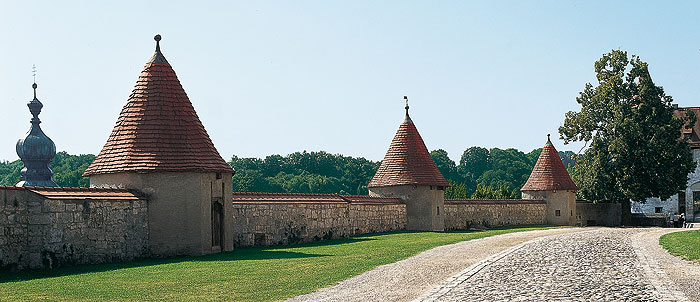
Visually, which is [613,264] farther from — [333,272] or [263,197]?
[263,197]

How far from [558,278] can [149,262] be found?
10.2 metres

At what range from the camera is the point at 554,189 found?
144 feet

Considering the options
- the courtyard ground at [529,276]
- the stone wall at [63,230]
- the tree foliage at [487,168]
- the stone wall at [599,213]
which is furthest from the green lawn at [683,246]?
the tree foliage at [487,168]

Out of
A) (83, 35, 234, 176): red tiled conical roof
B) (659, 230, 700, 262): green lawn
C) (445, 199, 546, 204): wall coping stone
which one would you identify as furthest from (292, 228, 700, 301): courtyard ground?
(445, 199, 546, 204): wall coping stone

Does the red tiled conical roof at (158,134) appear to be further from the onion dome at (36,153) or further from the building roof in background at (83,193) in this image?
the onion dome at (36,153)

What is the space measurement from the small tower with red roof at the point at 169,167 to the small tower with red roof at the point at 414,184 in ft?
41.5

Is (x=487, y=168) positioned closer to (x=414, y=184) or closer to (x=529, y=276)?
(x=414, y=184)

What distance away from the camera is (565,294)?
40.8 feet

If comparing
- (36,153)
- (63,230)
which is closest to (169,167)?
(63,230)

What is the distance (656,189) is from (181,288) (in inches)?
1418

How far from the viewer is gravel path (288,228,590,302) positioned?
12.8m

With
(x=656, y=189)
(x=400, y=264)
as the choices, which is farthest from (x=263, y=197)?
(x=656, y=189)

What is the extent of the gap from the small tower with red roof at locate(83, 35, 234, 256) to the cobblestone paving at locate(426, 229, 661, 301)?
805 centimetres

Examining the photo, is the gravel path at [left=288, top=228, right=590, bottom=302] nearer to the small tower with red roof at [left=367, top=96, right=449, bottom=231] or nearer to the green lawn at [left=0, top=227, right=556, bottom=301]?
the green lawn at [left=0, top=227, right=556, bottom=301]
